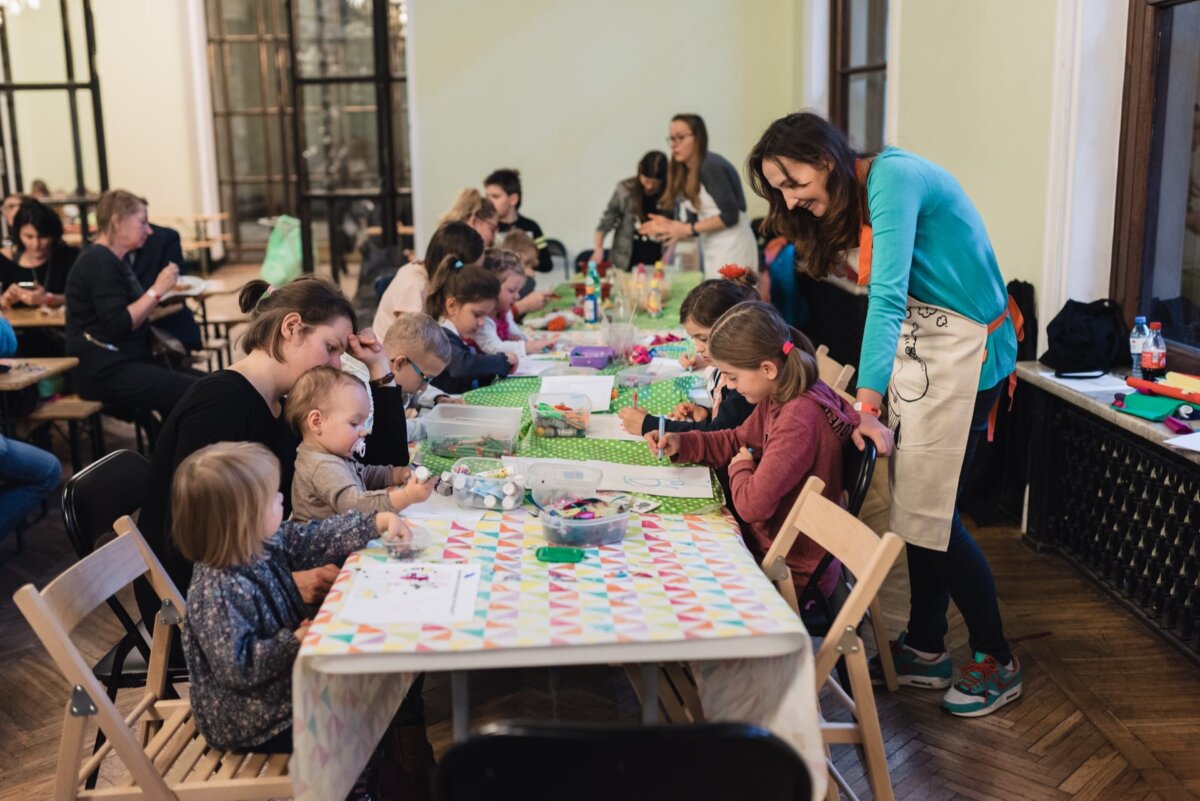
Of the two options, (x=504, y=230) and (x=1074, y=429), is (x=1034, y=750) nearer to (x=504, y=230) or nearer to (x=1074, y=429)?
(x=1074, y=429)

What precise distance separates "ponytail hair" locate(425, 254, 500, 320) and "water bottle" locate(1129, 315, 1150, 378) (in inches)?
87.1

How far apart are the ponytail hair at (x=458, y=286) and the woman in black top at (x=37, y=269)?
8.79ft

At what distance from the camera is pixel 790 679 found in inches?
74.1

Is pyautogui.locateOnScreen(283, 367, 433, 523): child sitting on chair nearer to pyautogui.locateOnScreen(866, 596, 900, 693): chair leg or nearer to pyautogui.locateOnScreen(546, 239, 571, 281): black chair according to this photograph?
pyautogui.locateOnScreen(866, 596, 900, 693): chair leg

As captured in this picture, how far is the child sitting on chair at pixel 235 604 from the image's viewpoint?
1993mm

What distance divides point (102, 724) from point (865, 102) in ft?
20.9

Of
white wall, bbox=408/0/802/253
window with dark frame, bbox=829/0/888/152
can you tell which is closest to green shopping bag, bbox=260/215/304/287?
white wall, bbox=408/0/802/253

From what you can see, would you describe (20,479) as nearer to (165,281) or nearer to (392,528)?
(165,281)

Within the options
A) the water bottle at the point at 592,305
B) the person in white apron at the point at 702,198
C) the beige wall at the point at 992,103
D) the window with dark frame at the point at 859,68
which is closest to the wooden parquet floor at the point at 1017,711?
the beige wall at the point at 992,103

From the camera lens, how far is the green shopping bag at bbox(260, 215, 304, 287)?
8.58 metres

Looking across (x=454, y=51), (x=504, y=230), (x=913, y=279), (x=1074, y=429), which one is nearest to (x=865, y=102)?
(x=504, y=230)

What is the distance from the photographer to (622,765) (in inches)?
57.1

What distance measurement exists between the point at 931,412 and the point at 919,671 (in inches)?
32.1

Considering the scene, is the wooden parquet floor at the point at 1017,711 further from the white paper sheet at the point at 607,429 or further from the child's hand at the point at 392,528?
the child's hand at the point at 392,528
